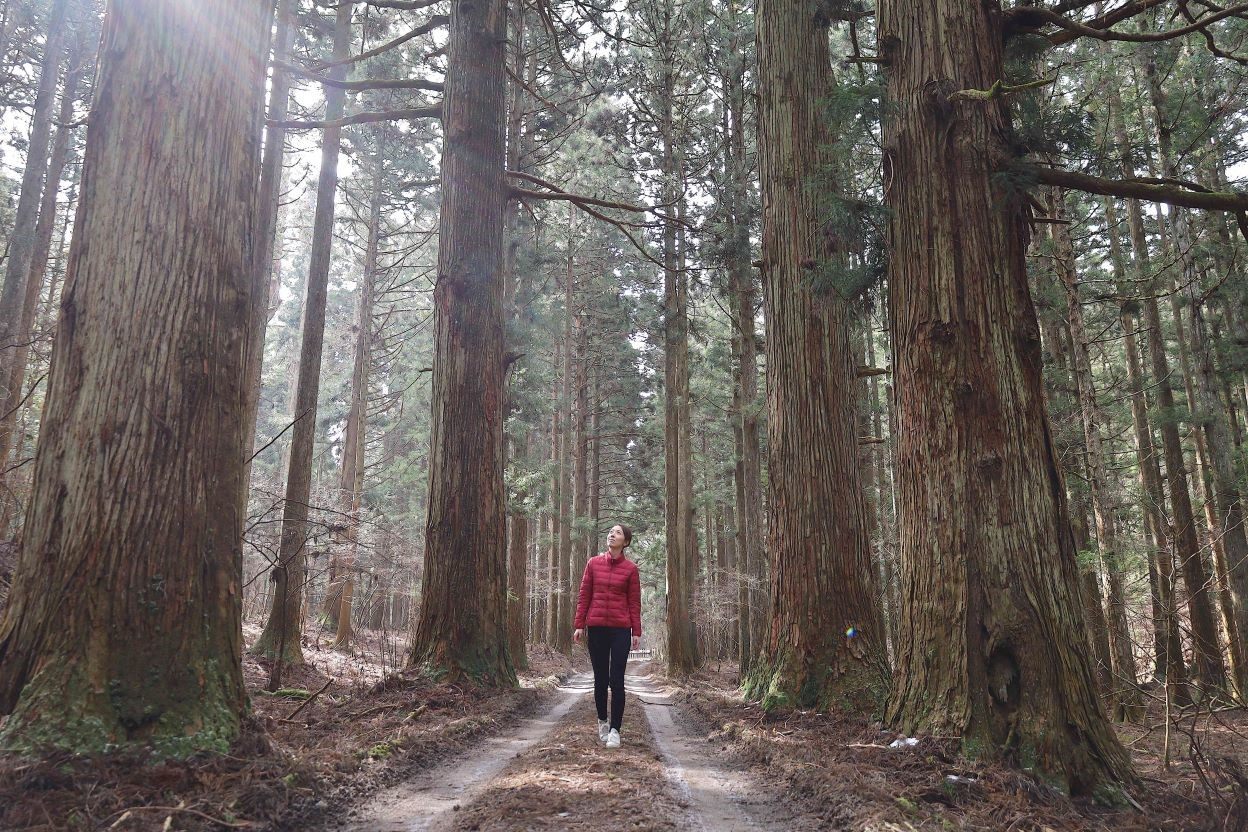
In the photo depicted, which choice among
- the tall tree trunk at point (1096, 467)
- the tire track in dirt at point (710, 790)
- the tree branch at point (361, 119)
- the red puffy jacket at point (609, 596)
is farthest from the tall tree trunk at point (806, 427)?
the tree branch at point (361, 119)

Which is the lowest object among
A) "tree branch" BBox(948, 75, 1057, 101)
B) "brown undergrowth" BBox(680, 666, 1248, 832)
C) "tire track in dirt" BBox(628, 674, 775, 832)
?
"tire track in dirt" BBox(628, 674, 775, 832)

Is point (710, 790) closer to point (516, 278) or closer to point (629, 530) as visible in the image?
point (629, 530)

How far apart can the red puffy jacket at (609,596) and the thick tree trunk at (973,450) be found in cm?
231

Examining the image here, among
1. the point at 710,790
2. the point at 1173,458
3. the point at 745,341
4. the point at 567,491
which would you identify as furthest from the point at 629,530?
the point at 567,491

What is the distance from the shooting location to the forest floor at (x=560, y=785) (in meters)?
2.78

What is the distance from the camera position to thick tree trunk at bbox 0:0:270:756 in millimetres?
3092

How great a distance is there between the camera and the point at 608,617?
5965 mm

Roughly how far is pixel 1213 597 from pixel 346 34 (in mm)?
19877

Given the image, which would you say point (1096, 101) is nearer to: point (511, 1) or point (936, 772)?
point (511, 1)

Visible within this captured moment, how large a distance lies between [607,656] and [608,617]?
1.21 ft

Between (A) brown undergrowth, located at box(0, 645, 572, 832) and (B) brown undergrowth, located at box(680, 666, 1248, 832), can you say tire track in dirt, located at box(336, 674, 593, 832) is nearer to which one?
(A) brown undergrowth, located at box(0, 645, 572, 832)

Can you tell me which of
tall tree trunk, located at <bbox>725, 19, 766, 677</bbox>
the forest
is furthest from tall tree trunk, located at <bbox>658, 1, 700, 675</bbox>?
the forest

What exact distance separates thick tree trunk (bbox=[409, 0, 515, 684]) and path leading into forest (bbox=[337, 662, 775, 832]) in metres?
1.92

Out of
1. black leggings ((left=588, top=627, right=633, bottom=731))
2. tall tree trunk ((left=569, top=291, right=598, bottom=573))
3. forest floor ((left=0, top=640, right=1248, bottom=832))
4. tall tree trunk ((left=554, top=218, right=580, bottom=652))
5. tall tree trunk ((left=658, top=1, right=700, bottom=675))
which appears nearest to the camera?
forest floor ((left=0, top=640, right=1248, bottom=832))
